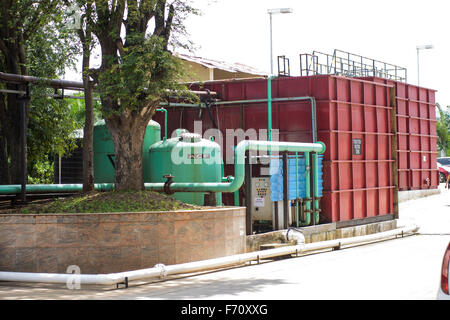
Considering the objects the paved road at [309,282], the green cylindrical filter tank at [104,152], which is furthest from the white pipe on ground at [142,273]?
the green cylindrical filter tank at [104,152]

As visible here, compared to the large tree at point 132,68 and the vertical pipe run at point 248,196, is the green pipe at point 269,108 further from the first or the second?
the large tree at point 132,68

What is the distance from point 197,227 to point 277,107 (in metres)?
9.31

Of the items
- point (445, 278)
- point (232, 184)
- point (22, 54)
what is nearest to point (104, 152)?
point (22, 54)

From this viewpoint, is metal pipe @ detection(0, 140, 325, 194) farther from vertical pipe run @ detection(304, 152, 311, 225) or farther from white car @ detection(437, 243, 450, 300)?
white car @ detection(437, 243, 450, 300)

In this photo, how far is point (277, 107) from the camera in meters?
22.2

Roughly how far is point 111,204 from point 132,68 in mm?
2885

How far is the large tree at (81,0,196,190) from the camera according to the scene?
14219 mm

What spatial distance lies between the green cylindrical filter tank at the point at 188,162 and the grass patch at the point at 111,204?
295 cm

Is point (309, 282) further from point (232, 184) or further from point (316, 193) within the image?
point (316, 193)

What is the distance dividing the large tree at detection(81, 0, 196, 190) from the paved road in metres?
3.56

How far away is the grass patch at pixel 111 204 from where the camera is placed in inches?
534

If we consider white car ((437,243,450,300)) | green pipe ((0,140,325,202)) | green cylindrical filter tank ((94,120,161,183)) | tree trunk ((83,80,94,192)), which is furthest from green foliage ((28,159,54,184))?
white car ((437,243,450,300))
